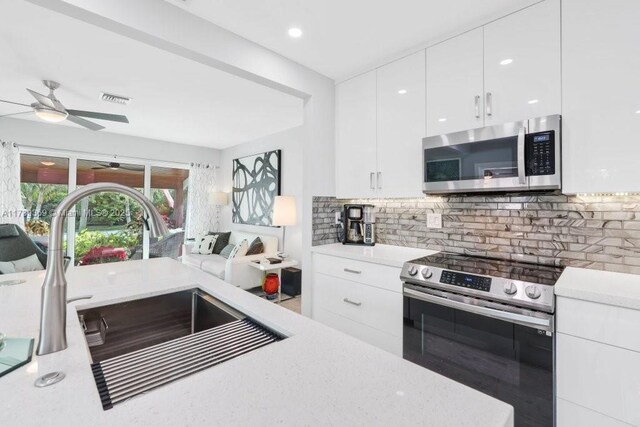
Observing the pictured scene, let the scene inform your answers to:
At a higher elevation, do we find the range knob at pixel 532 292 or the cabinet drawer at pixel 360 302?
the range knob at pixel 532 292

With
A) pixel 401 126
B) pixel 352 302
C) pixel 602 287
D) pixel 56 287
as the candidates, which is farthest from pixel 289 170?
pixel 56 287

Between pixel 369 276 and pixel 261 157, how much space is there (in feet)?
11.5

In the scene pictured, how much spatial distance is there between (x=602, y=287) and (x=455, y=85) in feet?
4.42

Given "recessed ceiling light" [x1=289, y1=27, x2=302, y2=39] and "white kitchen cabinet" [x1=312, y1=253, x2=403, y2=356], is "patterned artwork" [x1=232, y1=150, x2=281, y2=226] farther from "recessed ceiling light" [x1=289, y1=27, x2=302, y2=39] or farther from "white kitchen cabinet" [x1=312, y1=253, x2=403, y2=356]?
"recessed ceiling light" [x1=289, y1=27, x2=302, y2=39]

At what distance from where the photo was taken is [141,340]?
1.23 metres

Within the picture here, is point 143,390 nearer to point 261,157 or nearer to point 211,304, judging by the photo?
point 211,304

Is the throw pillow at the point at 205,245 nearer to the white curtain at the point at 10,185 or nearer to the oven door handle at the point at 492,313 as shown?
the white curtain at the point at 10,185

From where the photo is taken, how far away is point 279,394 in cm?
60

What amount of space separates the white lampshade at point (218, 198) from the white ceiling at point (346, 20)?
4.01 meters

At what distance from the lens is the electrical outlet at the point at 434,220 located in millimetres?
2264

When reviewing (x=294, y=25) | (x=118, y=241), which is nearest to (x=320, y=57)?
(x=294, y=25)

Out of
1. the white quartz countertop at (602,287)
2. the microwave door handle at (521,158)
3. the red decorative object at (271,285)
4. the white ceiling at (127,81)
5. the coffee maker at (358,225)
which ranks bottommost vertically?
the red decorative object at (271,285)

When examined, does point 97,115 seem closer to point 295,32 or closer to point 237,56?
point 237,56

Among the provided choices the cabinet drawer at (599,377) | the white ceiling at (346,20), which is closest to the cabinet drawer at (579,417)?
the cabinet drawer at (599,377)
